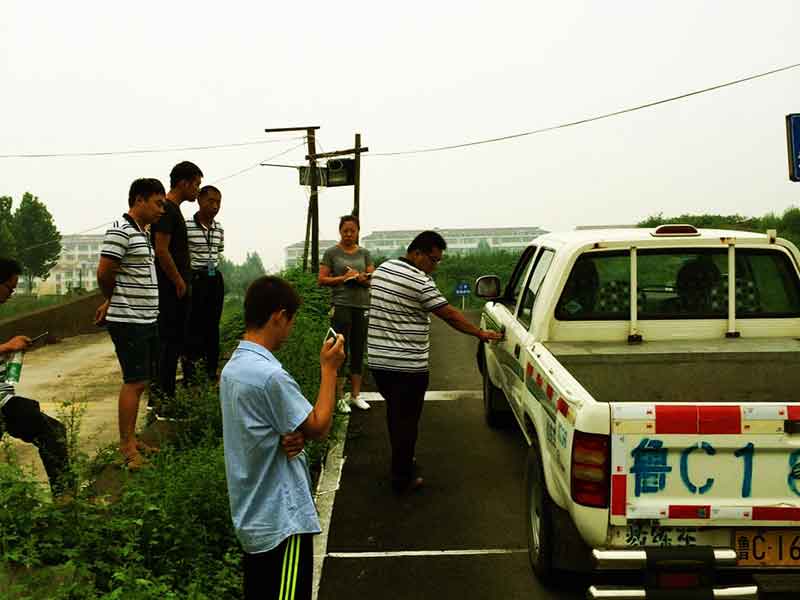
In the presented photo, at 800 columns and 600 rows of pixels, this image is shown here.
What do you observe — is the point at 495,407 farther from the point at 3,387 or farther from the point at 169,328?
the point at 3,387

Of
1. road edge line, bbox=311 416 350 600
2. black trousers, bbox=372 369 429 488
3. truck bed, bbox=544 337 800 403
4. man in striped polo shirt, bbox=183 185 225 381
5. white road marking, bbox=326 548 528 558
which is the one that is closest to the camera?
truck bed, bbox=544 337 800 403

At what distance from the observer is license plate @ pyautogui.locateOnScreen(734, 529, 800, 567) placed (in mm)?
3545

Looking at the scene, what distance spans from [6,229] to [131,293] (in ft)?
246

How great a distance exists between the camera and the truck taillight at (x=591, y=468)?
346 centimetres

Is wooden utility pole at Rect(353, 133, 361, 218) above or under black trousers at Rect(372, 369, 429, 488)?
above

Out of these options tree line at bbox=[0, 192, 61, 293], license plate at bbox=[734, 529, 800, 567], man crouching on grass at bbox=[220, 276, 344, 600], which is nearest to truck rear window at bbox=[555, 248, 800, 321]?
license plate at bbox=[734, 529, 800, 567]

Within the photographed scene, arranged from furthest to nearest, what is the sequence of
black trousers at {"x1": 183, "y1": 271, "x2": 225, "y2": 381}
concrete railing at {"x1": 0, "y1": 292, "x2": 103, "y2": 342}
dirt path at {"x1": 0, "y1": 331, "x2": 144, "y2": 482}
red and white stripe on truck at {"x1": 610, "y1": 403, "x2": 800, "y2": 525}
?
1. concrete railing at {"x1": 0, "y1": 292, "x2": 103, "y2": 342}
2. black trousers at {"x1": 183, "y1": 271, "x2": 225, "y2": 381}
3. dirt path at {"x1": 0, "y1": 331, "x2": 144, "y2": 482}
4. red and white stripe on truck at {"x1": 610, "y1": 403, "x2": 800, "y2": 525}

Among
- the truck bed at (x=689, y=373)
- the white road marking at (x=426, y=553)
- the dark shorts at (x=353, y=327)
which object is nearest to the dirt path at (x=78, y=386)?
the white road marking at (x=426, y=553)

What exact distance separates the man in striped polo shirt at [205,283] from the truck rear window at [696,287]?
11.6ft

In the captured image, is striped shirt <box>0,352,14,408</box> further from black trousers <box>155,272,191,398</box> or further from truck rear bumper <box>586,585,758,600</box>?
truck rear bumper <box>586,585,758,600</box>

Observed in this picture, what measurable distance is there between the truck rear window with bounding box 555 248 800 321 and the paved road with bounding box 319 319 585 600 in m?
1.54

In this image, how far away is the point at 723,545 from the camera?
11.7 ft

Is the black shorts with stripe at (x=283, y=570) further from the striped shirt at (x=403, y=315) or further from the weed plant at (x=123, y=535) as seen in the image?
the striped shirt at (x=403, y=315)

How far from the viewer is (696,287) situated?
550 cm
